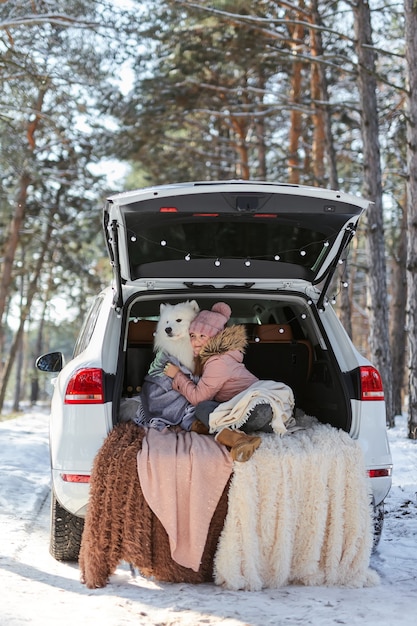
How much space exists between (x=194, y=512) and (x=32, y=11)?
887 centimetres

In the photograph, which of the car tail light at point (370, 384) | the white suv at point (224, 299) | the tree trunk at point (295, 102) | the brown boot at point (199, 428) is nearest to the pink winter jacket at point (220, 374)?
the brown boot at point (199, 428)

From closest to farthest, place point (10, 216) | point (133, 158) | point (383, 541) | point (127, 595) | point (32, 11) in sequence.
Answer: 1. point (127, 595)
2. point (383, 541)
3. point (32, 11)
4. point (133, 158)
5. point (10, 216)

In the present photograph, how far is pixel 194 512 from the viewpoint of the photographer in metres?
3.81

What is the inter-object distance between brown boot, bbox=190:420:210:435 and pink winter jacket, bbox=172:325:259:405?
5.0 inches

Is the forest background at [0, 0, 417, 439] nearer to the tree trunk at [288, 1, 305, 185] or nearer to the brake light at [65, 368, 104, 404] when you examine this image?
the tree trunk at [288, 1, 305, 185]

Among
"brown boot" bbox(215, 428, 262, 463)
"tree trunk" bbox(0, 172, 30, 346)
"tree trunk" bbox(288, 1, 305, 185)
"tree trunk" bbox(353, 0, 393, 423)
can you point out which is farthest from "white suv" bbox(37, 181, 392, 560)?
"tree trunk" bbox(0, 172, 30, 346)

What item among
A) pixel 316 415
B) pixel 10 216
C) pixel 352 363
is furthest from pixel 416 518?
pixel 10 216

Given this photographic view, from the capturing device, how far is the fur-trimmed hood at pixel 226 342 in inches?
176

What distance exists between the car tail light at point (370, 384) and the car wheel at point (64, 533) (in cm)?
175

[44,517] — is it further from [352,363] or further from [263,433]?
[352,363]

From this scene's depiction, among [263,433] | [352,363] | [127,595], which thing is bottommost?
[127,595]

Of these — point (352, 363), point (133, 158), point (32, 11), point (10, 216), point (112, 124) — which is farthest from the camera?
point (10, 216)

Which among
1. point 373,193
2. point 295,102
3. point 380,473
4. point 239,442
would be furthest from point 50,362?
point 295,102

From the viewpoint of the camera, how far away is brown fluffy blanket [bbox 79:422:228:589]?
12.3 feet
